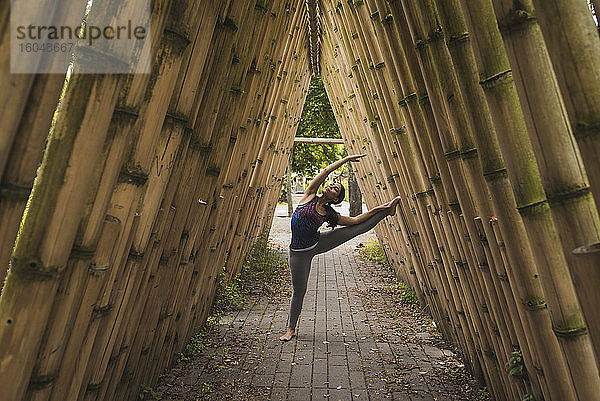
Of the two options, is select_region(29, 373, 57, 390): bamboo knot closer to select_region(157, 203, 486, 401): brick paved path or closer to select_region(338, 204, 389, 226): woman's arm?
select_region(157, 203, 486, 401): brick paved path

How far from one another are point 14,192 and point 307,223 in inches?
121

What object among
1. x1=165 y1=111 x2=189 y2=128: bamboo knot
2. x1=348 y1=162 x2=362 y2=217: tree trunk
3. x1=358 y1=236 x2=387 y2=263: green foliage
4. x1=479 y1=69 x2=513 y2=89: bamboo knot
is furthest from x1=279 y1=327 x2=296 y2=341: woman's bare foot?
x1=348 y1=162 x2=362 y2=217: tree trunk

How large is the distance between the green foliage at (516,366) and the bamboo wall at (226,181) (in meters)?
0.04

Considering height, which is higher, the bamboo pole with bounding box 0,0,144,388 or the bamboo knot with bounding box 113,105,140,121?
the bamboo knot with bounding box 113,105,140,121

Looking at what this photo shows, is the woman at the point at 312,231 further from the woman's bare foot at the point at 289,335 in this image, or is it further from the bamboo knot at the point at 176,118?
the bamboo knot at the point at 176,118

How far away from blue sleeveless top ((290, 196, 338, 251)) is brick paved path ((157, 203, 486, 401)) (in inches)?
32.1

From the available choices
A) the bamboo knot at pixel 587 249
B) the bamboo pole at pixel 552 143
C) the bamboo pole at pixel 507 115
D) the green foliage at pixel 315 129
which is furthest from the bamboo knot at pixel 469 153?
the green foliage at pixel 315 129

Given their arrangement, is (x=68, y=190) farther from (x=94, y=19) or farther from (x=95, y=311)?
(x=95, y=311)

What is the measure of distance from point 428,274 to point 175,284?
2011 millimetres

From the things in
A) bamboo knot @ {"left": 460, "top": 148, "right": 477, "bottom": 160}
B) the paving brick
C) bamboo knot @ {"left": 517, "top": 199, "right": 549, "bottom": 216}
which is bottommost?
the paving brick

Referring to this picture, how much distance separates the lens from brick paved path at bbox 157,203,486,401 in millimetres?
Answer: 3084

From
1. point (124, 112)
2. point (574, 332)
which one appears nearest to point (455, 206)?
point (574, 332)

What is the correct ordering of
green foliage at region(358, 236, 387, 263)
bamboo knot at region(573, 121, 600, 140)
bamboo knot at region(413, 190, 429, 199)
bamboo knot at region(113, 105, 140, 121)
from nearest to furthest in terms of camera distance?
bamboo knot at region(573, 121, 600, 140) < bamboo knot at region(113, 105, 140, 121) < bamboo knot at region(413, 190, 429, 199) < green foliage at region(358, 236, 387, 263)

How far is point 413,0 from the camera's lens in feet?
7.06
